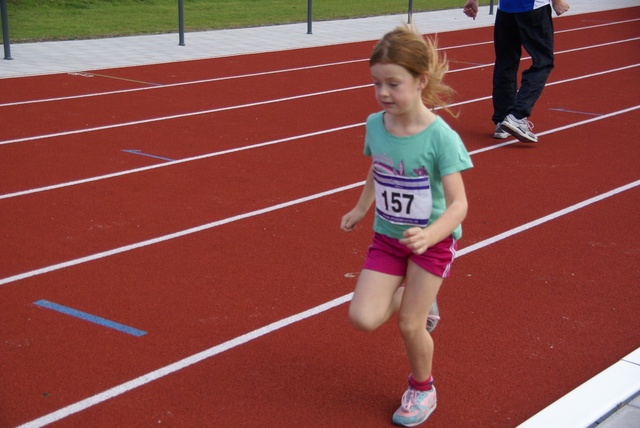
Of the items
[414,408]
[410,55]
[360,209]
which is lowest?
[414,408]

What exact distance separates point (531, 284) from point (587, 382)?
1377 millimetres

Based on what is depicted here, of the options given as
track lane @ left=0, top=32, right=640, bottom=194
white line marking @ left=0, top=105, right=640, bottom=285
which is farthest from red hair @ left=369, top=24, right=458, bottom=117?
track lane @ left=0, top=32, right=640, bottom=194

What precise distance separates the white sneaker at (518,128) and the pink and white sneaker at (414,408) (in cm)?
549

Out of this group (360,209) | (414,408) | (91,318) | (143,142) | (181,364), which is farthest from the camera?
(143,142)

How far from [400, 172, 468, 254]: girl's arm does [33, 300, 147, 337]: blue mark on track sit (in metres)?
1.82

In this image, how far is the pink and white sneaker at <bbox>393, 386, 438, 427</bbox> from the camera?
352 centimetres

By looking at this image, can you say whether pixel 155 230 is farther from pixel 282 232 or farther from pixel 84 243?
pixel 282 232

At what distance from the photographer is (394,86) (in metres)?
3.35

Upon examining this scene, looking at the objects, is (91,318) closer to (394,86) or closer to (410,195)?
(410,195)

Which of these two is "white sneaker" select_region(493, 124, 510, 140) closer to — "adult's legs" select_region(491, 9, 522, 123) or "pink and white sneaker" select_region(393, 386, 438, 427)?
"adult's legs" select_region(491, 9, 522, 123)

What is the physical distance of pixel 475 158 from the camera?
8.27 metres

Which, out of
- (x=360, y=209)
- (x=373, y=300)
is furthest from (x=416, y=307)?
(x=360, y=209)

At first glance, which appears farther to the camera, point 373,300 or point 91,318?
point 91,318

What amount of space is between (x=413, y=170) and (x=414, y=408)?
0.97 metres
